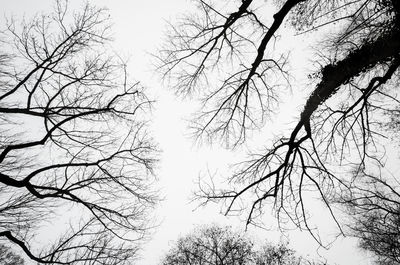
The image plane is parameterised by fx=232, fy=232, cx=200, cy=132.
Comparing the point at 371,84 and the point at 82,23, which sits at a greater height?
the point at 82,23

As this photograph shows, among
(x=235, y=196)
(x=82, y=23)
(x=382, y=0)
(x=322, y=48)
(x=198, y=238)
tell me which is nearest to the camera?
(x=382, y=0)

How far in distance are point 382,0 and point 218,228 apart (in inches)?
774

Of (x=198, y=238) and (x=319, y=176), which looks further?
(x=198, y=238)

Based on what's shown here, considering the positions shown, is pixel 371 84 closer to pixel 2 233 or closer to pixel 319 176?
pixel 319 176

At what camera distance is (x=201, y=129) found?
215 inches

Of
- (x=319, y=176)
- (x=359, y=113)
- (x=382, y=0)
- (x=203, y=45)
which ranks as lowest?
(x=319, y=176)

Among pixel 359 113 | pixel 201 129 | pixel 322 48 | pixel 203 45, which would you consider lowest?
pixel 359 113

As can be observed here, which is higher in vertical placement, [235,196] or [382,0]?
[382,0]

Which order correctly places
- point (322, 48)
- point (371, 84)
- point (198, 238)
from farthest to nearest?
point (198, 238) → point (322, 48) → point (371, 84)

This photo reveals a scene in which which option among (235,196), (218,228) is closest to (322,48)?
(235,196)

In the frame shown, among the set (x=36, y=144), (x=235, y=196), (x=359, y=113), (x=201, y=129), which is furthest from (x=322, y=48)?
(x=36, y=144)

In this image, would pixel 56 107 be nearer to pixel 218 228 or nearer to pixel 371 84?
pixel 371 84

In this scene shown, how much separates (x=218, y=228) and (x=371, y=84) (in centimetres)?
1865

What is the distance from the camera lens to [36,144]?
16.7 ft
